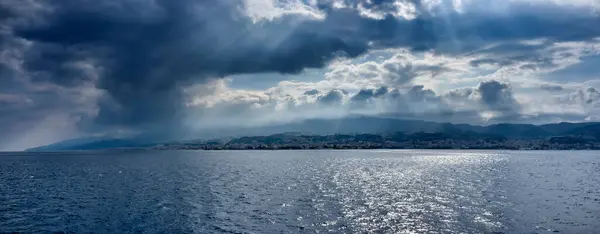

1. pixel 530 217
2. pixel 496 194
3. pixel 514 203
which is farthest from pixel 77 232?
pixel 496 194

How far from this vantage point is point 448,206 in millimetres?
81812

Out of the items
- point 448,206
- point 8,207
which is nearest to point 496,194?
point 448,206

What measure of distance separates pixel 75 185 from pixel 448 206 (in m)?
113

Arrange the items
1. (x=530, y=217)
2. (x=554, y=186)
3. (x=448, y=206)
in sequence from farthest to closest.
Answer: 1. (x=554, y=186)
2. (x=448, y=206)
3. (x=530, y=217)

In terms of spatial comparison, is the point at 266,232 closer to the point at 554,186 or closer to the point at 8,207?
the point at 8,207

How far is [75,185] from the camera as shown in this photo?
422 feet

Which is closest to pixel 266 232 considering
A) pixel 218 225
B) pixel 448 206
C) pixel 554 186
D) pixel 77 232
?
pixel 218 225

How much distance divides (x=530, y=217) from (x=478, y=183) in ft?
197

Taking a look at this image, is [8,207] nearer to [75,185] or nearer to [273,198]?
[75,185]

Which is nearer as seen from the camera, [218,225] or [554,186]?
[218,225]

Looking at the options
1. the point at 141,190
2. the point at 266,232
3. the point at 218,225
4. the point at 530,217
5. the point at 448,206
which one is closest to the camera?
the point at 266,232

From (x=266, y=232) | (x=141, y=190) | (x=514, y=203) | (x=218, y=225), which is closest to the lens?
(x=266, y=232)

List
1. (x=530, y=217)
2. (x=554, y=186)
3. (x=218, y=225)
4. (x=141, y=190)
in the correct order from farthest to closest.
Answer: (x=554, y=186), (x=141, y=190), (x=530, y=217), (x=218, y=225)

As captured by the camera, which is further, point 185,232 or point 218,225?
point 218,225
